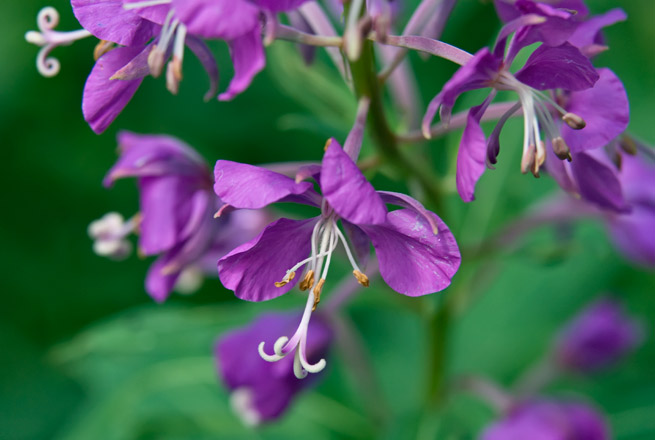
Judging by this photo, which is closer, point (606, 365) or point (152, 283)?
point (152, 283)

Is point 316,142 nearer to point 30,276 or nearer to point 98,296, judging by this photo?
point 98,296

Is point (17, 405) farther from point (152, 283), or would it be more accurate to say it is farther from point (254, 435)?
point (152, 283)

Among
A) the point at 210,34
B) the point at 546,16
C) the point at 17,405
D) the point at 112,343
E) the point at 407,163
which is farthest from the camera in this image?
the point at 17,405

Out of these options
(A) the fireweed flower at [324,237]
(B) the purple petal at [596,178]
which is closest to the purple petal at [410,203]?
(A) the fireweed flower at [324,237]

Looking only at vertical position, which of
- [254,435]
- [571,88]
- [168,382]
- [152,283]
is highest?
[571,88]

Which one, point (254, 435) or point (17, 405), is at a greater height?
point (254, 435)

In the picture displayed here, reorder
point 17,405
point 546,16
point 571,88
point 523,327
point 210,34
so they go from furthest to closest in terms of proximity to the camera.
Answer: point 17,405
point 523,327
point 571,88
point 546,16
point 210,34

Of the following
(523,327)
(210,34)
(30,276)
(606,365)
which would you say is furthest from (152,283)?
(30,276)

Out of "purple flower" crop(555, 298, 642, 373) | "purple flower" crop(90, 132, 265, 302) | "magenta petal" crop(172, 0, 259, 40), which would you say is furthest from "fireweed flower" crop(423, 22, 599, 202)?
"purple flower" crop(555, 298, 642, 373)

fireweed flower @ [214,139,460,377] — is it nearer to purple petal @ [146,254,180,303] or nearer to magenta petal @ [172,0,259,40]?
magenta petal @ [172,0,259,40]
